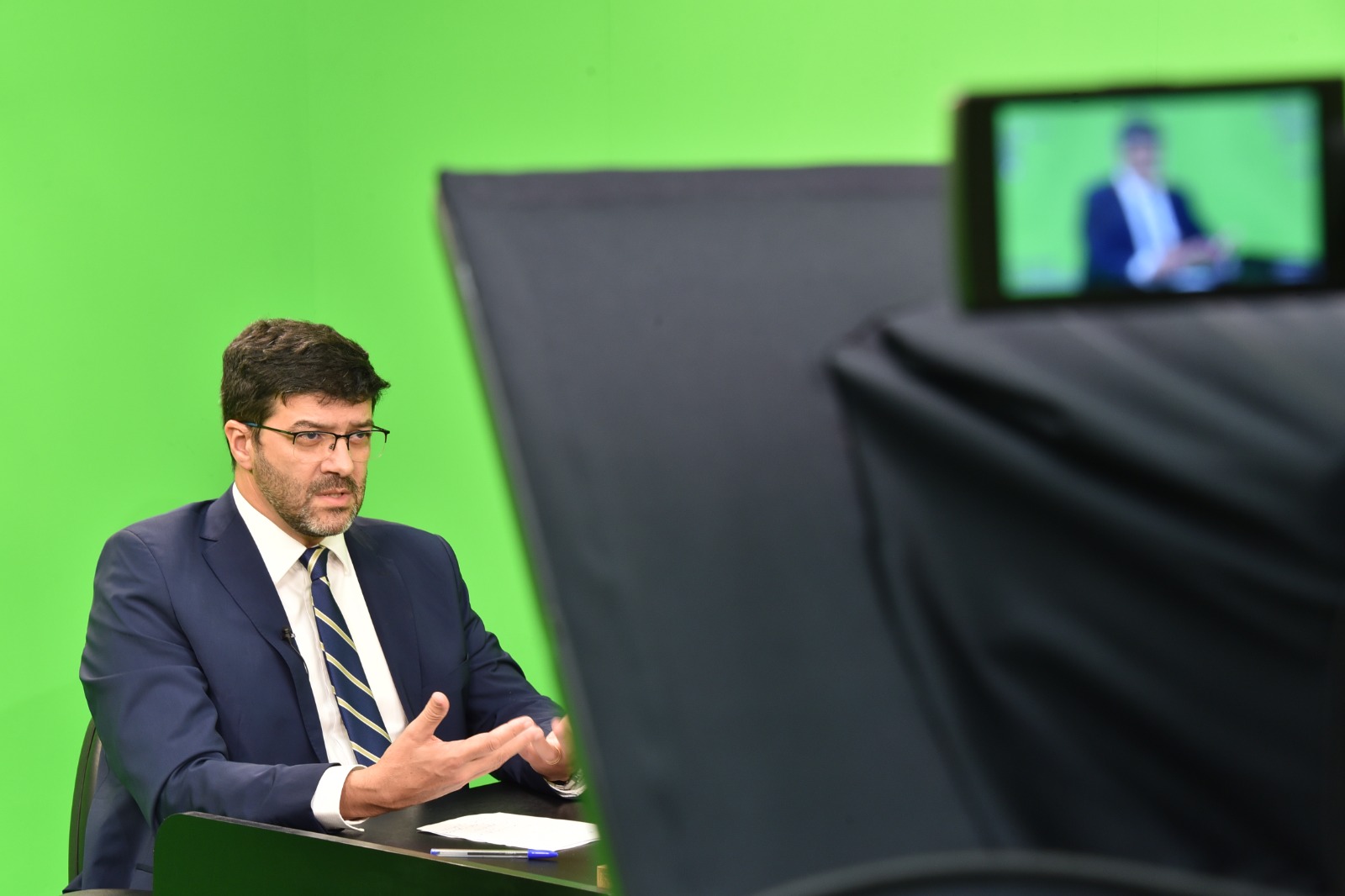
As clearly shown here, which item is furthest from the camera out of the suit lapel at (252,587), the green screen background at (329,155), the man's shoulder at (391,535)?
the green screen background at (329,155)

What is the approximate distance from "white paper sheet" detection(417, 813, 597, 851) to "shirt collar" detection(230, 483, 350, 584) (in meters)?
0.52

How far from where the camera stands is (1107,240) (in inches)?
16.8

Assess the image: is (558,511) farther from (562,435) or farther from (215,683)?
(215,683)

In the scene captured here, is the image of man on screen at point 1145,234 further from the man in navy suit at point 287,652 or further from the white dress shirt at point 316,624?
the white dress shirt at point 316,624

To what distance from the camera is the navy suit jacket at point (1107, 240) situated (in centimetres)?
42

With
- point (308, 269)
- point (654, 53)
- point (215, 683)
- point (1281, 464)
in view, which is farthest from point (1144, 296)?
point (308, 269)

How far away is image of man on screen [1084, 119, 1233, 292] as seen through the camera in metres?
0.43

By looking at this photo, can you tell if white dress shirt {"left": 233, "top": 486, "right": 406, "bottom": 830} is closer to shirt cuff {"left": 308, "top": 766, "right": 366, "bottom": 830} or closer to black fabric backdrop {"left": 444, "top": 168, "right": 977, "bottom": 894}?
shirt cuff {"left": 308, "top": 766, "right": 366, "bottom": 830}

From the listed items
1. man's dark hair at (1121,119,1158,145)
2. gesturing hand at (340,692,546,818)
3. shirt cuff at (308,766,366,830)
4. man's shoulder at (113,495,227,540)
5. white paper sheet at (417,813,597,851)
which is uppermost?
man's dark hair at (1121,119,1158,145)

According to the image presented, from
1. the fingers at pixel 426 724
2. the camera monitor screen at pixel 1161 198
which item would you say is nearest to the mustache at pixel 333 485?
the fingers at pixel 426 724

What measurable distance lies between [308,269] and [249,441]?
1.13 metres

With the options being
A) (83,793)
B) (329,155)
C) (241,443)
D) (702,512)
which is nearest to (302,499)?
(241,443)

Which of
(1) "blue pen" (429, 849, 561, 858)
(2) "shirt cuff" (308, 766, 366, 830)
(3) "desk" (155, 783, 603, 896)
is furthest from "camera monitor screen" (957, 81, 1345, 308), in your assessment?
(2) "shirt cuff" (308, 766, 366, 830)

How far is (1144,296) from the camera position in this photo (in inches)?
16.9
